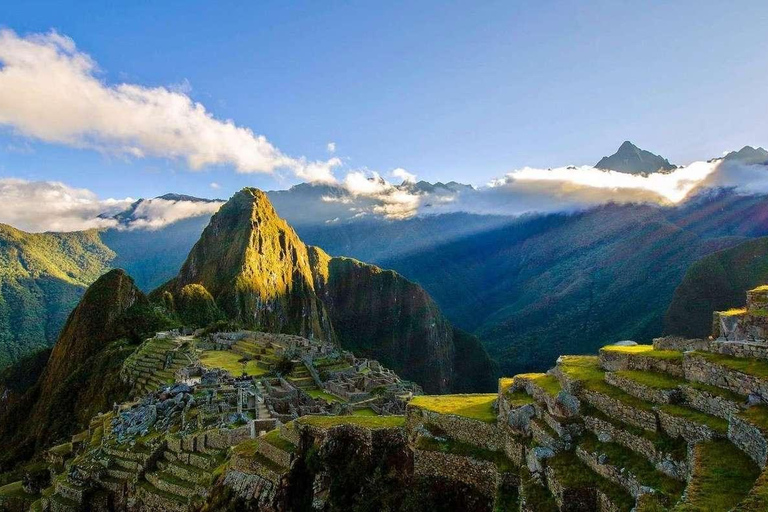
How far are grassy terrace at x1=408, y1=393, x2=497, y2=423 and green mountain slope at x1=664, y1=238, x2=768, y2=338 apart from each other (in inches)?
5269

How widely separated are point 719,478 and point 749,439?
105 cm

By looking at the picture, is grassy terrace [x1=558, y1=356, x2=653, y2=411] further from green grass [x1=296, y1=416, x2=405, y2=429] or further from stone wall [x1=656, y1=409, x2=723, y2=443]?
green grass [x1=296, y1=416, x2=405, y2=429]

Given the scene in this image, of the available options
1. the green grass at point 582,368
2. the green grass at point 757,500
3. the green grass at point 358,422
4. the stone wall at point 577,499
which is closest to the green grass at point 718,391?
the green grass at point 582,368

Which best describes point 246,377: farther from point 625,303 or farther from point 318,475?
point 625,303

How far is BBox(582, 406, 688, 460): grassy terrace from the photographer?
1034 centimetres

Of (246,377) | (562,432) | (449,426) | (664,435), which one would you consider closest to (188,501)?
(449,426)

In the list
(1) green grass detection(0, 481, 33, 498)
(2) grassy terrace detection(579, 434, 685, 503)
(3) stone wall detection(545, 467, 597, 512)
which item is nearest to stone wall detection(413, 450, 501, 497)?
(3) stone wall detection(545, 467, 597, 512)

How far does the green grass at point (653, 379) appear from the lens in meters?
12.1

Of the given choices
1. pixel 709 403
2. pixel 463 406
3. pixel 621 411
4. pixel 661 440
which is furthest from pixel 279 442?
pixel 709 403

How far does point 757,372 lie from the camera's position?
404 inches

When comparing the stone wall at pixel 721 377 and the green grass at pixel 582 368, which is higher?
the stone wall at pixel 721 377

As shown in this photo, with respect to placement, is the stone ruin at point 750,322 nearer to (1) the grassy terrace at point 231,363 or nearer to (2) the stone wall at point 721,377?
(2) the stone wall at point 721,377

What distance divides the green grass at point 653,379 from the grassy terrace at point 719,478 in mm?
2344

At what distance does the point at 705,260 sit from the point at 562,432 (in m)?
178
